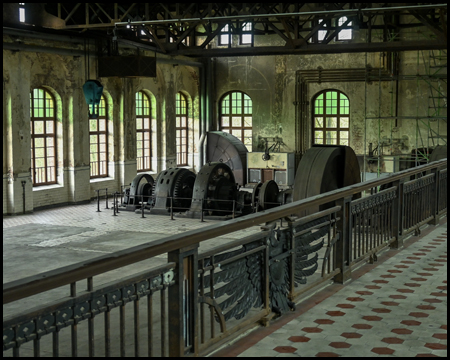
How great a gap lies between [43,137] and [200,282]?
573 inches

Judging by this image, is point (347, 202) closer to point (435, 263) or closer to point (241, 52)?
point (435, 263)

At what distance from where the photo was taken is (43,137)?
691 inches

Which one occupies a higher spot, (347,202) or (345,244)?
(347,202)

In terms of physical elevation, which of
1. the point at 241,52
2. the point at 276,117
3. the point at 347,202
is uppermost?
the point at 241,52

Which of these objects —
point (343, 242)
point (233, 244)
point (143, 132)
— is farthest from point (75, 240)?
point (143, 132)

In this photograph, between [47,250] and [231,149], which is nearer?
[47,250]

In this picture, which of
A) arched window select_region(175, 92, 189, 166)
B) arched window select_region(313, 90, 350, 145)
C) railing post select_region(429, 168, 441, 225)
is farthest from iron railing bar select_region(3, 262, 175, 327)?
arched window select_region(175, 92, 189, 166)

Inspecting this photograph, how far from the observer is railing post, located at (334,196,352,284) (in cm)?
580

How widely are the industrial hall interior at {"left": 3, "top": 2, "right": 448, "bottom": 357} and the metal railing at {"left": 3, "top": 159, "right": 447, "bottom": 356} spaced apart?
0.05 feet

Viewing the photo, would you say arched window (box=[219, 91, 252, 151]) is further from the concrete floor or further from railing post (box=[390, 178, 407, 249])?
railing post (box=[390, 178, 407, 249])

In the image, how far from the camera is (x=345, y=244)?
591 cm

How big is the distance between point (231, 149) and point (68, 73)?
6.57m

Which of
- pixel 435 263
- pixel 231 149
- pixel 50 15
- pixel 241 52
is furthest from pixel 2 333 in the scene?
pixel 231 149

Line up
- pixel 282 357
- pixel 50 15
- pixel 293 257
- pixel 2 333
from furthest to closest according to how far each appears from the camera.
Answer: pixel 50 15, pixel 293 257, pixel 282 357, pixel 2 333
